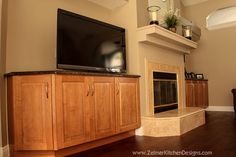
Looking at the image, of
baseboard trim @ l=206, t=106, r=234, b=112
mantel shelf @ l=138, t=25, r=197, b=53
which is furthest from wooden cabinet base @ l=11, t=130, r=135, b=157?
baseboard trim @ l=206, t=106, r=234, b=112

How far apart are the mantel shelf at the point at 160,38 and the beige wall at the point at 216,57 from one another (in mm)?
2320

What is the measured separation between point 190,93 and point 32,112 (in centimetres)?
445

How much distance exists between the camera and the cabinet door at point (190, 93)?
5.67 m

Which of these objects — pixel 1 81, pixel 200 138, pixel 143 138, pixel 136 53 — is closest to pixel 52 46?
pixel 1 81

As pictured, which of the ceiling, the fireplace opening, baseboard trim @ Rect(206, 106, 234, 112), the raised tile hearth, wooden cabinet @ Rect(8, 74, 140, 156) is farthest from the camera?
the ceiling

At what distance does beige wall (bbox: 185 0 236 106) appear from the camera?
20.4 feet

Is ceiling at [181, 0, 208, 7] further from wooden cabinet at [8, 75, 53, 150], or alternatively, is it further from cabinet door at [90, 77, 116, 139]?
wooden cabinet at [8, 75, 53, 150]

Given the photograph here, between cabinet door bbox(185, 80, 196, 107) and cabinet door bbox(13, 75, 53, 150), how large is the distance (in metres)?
4.20

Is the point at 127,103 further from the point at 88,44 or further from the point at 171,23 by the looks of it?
the point at 171,23

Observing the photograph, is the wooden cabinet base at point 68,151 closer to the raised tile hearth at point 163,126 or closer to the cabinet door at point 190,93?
the raised tile hearth at point 163,126

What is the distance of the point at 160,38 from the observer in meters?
3.81

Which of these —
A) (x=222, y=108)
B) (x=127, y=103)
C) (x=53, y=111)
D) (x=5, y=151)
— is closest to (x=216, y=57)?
(x=222, y=108)

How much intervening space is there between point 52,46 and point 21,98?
38.4 inches

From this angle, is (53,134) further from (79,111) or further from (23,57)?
(23,57)
